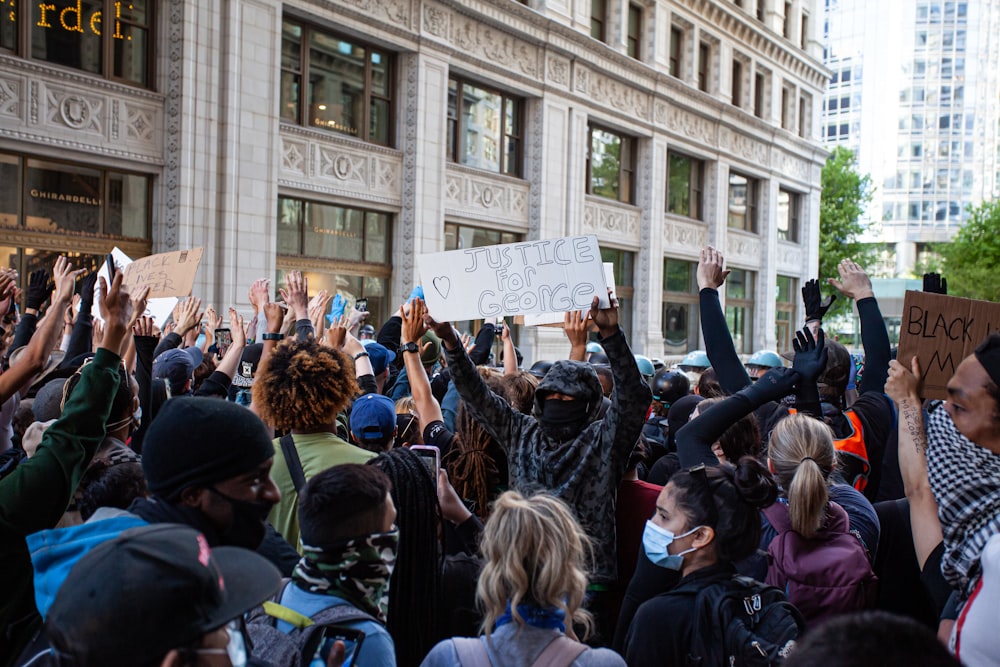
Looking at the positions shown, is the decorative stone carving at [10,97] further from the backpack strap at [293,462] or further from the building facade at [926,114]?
the building facade at [926,114]

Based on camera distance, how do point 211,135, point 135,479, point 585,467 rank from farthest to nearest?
point 211,135 < point 585,467 < point 135,479

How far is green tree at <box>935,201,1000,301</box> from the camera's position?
45.3 meters

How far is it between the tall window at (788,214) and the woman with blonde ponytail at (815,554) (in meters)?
35.5

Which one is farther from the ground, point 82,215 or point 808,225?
point 808,225

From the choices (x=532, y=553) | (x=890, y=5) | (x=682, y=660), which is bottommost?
(x=682, y=660)

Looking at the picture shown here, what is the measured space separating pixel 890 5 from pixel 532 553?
101 meters

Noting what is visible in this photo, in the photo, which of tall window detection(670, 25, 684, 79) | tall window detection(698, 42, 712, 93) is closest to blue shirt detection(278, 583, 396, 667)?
tall window detection(670, 25, 684, 79)

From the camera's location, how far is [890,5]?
86.1m

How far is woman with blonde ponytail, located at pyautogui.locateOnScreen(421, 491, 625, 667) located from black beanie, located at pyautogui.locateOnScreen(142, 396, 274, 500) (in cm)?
79

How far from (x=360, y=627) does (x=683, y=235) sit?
94.0ft

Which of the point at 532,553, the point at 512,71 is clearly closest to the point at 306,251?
the point at 512,71

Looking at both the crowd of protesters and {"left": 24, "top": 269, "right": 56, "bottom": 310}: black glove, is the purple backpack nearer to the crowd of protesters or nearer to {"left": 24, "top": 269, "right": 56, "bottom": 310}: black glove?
the crowd of protesters

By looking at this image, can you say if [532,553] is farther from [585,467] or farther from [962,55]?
[962,55]

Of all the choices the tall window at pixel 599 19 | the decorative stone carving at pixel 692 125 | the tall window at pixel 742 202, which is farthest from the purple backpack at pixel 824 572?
the tall window at pixel 742 202
